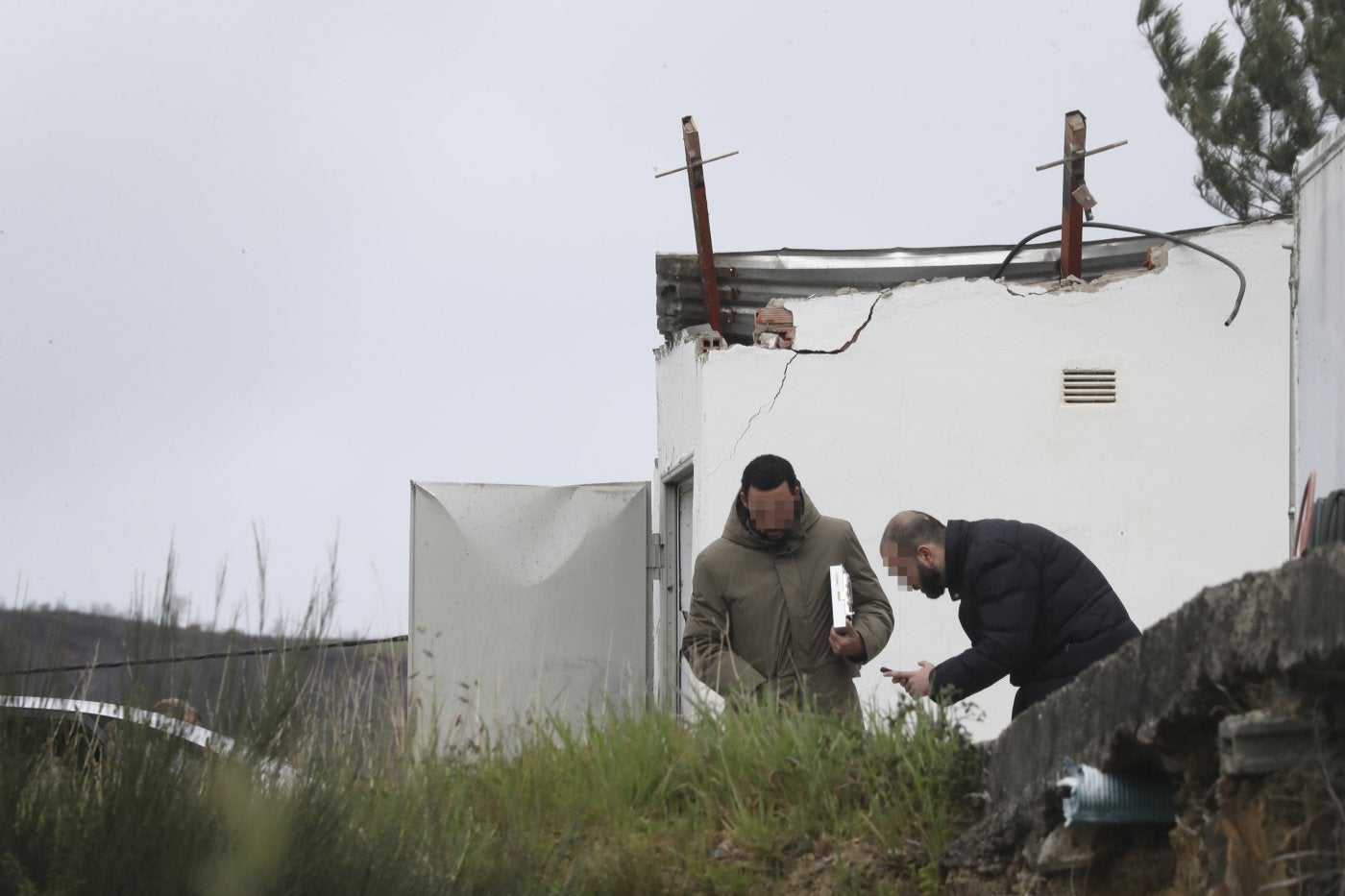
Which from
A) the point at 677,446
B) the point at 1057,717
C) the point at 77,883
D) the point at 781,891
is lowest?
the point at 781,891

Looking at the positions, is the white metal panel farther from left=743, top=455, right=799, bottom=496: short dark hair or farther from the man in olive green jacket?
left=743, top=455, right=799, bottom=496: short dark hair

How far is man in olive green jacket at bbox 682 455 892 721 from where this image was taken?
5.58m

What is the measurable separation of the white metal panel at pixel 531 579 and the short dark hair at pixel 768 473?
4038 millimetres

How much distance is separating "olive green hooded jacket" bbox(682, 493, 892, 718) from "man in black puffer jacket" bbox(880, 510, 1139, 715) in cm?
71

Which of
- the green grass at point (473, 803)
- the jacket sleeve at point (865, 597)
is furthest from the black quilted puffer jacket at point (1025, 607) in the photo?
the jacket sleeve at point (865, 597)

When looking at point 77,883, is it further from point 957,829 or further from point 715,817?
point 957,829

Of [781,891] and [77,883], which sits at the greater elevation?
[77,883]

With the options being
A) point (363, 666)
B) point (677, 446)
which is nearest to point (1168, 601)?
point (677, 446)

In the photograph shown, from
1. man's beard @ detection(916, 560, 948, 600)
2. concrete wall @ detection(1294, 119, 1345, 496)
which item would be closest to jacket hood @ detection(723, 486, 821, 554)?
man's beard @ detection(916, 560, 948, 600)

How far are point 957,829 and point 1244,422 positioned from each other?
195 inches

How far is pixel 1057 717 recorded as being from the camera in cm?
368

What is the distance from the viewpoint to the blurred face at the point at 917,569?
4.89m

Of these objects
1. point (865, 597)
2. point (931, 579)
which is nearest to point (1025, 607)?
point (931, 579)

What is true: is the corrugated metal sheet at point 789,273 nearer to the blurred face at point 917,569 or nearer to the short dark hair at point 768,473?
the short dark hair at point 768,473
